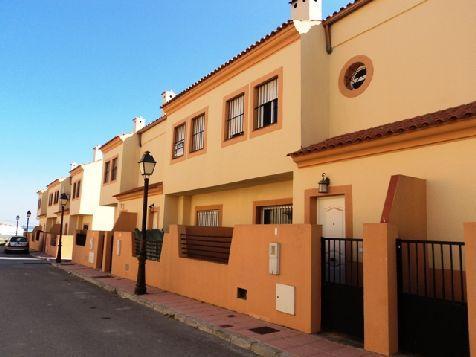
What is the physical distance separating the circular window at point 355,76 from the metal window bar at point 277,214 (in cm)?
342

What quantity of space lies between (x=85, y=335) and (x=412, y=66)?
8462 millimetres

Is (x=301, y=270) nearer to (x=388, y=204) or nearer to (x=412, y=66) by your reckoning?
(x=388, y=204)

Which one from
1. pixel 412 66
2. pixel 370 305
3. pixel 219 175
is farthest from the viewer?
pixel 219 175

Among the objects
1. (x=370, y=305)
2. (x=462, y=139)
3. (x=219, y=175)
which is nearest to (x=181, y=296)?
(x=219, y=175)

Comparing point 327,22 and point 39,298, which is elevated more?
point 327,22

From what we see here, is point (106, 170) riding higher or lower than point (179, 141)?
higher

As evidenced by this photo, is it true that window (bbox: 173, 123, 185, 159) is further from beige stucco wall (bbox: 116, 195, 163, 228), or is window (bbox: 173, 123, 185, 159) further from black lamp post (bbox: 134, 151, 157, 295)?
black lamp post (bbox: 134, 151, 157, 295)

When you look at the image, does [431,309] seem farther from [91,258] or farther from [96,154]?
[96,154]

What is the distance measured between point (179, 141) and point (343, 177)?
8.68m

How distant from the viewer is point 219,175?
12.6 meters

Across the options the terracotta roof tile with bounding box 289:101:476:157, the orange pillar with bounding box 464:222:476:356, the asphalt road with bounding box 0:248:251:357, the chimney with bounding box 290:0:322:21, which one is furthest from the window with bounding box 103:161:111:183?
the orange pillar with bounding box 464:222:476:356

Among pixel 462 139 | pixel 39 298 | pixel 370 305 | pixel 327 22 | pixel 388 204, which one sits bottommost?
pixel 39 298

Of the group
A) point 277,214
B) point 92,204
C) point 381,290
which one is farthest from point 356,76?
point 92,204

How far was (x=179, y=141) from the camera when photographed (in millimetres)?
15906
